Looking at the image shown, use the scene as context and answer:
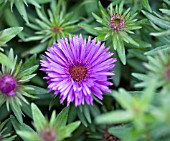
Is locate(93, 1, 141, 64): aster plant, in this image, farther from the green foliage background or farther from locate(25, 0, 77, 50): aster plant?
locate(25, 0, 77, 50): aster plant

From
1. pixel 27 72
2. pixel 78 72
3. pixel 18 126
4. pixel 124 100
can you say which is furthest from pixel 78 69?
pixel 124 100

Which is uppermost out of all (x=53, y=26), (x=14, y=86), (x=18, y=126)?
(x=53, y=26)

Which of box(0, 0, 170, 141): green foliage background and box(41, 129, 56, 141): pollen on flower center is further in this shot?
box(0, 0, 170, 141): green foliage background

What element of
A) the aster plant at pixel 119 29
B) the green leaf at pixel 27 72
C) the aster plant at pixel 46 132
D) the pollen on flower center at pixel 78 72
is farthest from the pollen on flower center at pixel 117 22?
the aster plant at pixel 46 132

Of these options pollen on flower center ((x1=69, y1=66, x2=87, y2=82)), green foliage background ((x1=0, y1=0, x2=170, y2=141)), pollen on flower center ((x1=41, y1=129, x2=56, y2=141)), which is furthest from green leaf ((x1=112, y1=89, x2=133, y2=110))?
pollen on flower center ((x1=69, y1=66, x2=87, y2=82))

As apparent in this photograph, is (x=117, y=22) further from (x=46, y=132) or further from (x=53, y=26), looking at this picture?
(x=46, y=132)

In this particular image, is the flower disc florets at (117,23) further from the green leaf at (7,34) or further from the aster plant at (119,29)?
the green leaf at (7,34)

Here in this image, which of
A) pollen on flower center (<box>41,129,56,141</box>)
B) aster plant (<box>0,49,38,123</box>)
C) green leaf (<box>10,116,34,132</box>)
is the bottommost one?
green leaf (<box>10,116,34,132</box>)

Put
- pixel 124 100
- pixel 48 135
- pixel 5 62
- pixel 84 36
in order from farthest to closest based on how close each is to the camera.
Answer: pixel 84 36 → pixel 5 62 → pixel 48 135 → pixel 124 100
